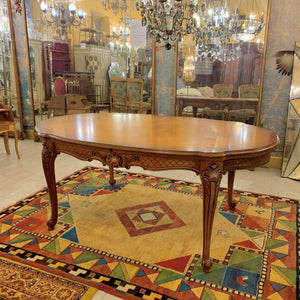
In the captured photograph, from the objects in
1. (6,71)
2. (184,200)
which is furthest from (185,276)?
(6,71)

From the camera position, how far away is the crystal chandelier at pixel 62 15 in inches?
178

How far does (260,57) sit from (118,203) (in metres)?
2.48

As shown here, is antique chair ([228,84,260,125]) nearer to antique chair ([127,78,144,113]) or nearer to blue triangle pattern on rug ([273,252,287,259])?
antique chair ([127,78,144,113])

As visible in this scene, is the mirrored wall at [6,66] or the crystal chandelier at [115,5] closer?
the crystal chandelier at [115,5]

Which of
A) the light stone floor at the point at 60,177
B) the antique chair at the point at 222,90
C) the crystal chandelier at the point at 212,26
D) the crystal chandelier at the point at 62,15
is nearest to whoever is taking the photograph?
the light stone floor at the point at 60,177

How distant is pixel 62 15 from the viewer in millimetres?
4613

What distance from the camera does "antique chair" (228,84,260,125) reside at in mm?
3674

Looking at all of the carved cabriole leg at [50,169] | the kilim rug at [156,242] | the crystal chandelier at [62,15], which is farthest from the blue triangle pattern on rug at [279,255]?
the crystal chandelier at [62,15]

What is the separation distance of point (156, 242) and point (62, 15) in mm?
4034

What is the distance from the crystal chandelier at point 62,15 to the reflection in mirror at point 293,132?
3.18 m

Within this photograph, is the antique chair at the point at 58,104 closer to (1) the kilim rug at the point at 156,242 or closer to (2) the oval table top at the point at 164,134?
(1) the kilim rug at the point at 156,242

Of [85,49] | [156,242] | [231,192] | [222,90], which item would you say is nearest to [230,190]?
[231,192]

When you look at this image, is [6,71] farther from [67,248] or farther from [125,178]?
[67,248]

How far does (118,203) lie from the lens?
2672 millimetres
